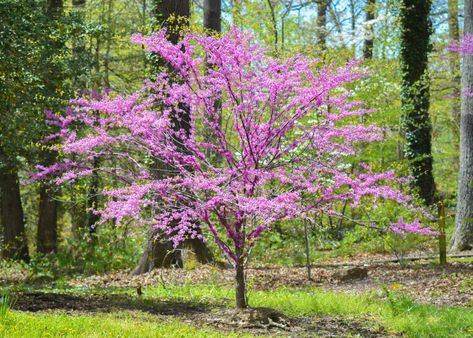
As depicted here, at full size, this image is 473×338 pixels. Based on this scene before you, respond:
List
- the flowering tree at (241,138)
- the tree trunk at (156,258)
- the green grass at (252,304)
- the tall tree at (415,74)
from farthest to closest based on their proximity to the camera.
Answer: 1. the tall tree at (415,74)
2. the tree trunk at (156,258)
3. the flowering tree at (241,138)
4. the green grass at (252,304)

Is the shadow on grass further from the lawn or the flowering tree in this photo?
the flowering tree

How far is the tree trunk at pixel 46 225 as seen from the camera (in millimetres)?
15328

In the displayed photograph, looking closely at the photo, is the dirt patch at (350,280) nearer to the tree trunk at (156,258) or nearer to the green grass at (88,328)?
the tree trunk at (156,258)

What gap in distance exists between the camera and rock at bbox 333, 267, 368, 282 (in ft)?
32.9

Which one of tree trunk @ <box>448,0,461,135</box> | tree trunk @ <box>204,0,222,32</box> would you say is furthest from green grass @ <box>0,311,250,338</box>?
tree trunk @ <box>448,0,461,135</box>

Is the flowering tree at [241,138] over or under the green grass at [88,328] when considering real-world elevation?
over

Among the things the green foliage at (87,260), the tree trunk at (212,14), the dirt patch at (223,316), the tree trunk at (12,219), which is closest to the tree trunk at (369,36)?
the tree trunk at (212,14)

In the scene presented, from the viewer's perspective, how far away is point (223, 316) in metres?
6.92

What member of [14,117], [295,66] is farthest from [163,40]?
[14,117]

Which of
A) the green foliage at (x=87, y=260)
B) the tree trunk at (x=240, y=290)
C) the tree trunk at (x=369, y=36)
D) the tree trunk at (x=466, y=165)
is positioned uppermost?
the tree trunk at (x=369, y=36)

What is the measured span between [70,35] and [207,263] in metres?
5.03

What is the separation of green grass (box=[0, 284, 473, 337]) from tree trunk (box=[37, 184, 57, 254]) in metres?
6.44

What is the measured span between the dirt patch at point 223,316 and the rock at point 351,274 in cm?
310

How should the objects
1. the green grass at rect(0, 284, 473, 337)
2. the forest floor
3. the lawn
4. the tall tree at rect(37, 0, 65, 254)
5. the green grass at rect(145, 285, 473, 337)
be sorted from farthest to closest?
the tall tree at rect(37, 0, 65, 254), the green grass at rect(145, 285, 473, 337), the forest floor, the lawn, the green grass at rect(0, 284, 473, 337)
